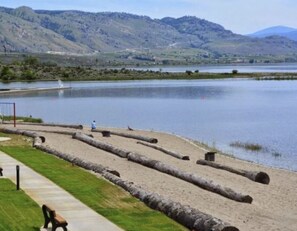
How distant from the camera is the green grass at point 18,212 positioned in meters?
22.2

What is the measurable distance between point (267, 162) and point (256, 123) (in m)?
31.5

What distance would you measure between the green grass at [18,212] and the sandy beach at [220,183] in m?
6.97

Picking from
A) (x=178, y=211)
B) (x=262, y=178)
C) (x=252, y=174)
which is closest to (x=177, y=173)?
(x=252, y=174)

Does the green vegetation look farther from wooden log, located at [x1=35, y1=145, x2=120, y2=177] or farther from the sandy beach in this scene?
wooden log, located at [x1=35, y1=145, x2=120, y2=177]

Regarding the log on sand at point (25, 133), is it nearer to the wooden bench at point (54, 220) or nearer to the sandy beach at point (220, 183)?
the sandy beach at point (220, 183)

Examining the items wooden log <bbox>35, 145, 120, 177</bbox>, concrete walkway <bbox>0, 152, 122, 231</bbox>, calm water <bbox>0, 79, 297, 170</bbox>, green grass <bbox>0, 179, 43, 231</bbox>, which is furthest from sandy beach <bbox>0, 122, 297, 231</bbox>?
calm water <bbox>0, 79, 297, 170</bbox>

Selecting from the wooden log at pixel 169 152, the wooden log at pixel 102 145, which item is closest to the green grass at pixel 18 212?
the wooden log at pixel 102 145

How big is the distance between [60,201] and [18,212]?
2.67 metres

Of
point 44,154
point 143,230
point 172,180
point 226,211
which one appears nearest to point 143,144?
point 44,154

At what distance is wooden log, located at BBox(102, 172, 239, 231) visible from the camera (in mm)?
21041

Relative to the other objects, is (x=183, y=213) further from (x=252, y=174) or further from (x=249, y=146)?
(x=249, y=146)

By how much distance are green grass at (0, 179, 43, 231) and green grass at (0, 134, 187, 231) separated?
237cm

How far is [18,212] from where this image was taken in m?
24.2

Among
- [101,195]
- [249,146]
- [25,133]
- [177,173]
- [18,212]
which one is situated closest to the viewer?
[18,212]
